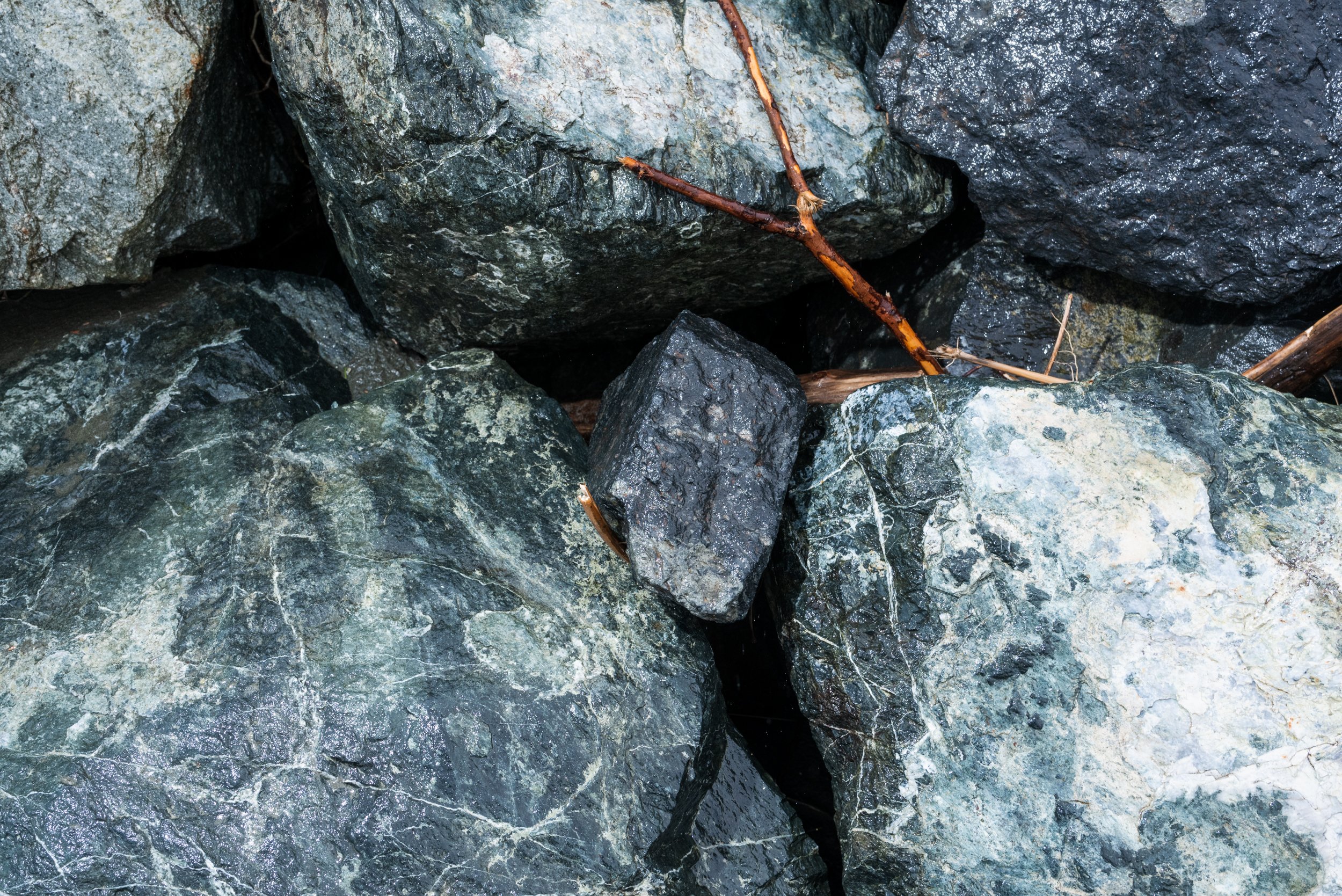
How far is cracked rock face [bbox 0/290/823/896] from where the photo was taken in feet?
5.83

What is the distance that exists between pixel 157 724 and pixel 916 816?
1472 mm

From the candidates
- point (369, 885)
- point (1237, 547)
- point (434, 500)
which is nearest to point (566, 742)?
point (369, 885)

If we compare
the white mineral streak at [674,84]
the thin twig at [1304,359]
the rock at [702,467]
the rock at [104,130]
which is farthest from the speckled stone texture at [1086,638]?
the rock at [104,130]

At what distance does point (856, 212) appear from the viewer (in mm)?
2318

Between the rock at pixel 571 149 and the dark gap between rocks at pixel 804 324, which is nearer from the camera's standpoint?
the rock at pixel 571 149

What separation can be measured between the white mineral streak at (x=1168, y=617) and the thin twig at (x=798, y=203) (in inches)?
23.6

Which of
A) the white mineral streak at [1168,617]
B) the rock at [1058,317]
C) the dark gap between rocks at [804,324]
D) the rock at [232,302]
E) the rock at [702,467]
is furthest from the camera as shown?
the dark gap between rocks at [804,324]

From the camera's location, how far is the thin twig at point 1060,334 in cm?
251

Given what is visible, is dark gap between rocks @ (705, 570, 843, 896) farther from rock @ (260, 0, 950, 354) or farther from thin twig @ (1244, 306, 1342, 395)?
thin twig @ (1244, 306, 1342, 395)

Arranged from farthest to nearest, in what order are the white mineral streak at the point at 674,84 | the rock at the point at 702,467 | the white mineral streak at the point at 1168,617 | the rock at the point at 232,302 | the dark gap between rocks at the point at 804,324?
the dark gap between rocks at the point at 804,324
the rock at the point at 232,302
the white mineral streak at the point at 674,84
the rock at the point at 702,467
the white mineral streak at the point at 1168,617

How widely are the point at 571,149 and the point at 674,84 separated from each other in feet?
1.03

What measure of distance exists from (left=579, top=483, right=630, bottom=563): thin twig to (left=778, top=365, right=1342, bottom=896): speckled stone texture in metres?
0.43

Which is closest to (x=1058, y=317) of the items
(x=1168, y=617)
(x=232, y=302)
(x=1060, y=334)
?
(x=1060, y=334)

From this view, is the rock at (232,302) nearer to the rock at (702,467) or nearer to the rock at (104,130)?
the rock at (104,130)
